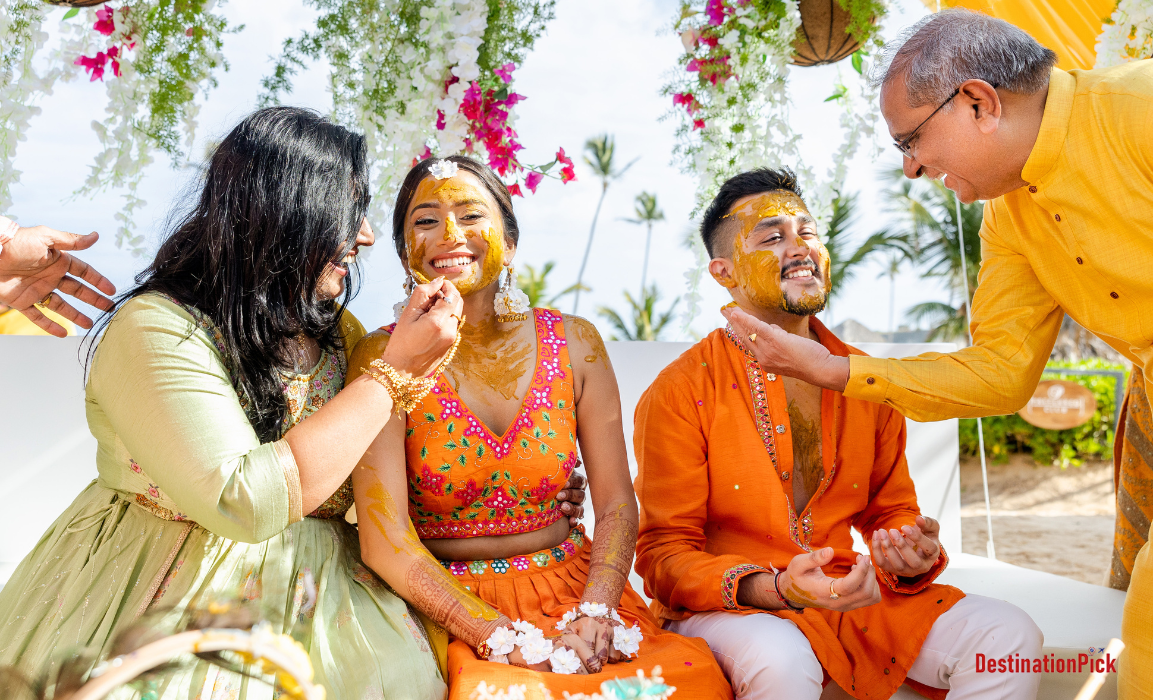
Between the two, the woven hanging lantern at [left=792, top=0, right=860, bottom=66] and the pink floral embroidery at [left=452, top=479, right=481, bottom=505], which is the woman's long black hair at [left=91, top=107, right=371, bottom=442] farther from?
the woven hanging lantern at [left=792, top=0, right=860, bottom=66]

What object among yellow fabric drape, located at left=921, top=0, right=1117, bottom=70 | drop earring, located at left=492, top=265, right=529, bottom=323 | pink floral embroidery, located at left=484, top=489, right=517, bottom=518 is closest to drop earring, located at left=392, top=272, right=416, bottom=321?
drop earring, located at left=492, top=265, right=529, bottom=323

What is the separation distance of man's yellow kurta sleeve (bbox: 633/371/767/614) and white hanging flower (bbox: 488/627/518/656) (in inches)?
24.9

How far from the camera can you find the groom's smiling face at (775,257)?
2.85 meters

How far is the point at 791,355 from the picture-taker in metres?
2.41

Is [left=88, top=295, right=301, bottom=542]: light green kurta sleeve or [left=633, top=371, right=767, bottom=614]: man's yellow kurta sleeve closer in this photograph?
[left=88, top=295, right=301, bottom=542]: light green kurta sleeve

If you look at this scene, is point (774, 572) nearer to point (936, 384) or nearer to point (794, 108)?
point (936, 384)

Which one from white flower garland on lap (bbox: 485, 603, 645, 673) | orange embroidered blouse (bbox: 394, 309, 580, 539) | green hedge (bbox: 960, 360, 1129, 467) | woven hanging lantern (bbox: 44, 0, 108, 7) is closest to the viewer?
white flower garland on lap (bbox: 485, 603, 645, 673)

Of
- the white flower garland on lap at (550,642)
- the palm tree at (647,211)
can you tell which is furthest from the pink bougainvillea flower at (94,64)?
the palm tree at (647,211)

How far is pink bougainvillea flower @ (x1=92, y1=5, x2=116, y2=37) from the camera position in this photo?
3549mm

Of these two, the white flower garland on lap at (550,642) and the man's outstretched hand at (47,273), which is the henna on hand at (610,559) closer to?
the white flower garland on lap at (550,642)

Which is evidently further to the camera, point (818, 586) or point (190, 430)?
point (818, 586)

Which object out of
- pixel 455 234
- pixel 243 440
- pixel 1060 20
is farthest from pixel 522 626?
pixel 1060 20

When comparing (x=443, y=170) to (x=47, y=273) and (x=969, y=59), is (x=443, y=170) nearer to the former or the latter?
(x=47, y=273)

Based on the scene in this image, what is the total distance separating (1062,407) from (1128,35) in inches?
273
